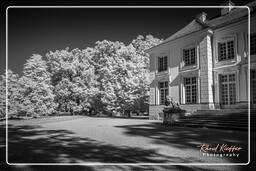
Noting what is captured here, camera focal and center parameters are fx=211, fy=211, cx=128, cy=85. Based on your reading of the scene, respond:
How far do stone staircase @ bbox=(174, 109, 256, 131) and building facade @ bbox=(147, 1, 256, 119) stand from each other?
2243 mm

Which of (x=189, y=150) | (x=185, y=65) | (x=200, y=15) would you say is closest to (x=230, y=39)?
(x=185, y=65)

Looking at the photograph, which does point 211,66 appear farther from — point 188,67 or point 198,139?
point 198,139

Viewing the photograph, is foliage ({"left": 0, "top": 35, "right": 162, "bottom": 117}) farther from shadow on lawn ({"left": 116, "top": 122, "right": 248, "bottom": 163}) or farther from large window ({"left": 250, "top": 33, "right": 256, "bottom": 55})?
shadow on lawn ({"left": 116, "top": 122, "right": 248, "bottom": 163})

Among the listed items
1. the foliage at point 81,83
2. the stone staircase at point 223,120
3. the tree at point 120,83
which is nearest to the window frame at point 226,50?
the stone staircase at point 223,120

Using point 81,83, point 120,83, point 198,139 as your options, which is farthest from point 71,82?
point 198,139

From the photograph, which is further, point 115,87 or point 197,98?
point 115,87

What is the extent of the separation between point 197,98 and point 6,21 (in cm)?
1552

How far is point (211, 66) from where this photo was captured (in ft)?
58.2

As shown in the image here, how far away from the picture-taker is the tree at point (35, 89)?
923 inches

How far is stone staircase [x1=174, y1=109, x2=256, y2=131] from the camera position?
35.8ft

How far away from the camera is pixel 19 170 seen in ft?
14.0

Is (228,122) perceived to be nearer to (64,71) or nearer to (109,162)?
(109,162)

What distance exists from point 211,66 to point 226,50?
1714mm

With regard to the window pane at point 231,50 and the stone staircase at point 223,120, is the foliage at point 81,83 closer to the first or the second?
the window pane at point 231,50
